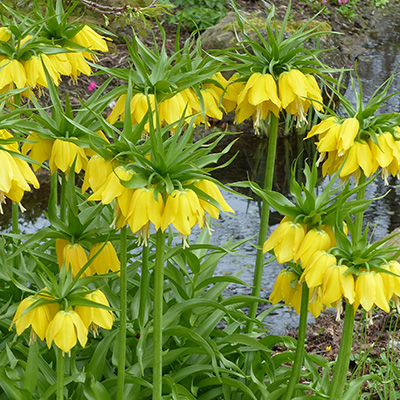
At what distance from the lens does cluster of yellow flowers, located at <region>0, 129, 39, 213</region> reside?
1784 mm

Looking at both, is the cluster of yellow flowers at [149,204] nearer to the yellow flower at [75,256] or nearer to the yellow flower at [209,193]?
the yellow flower at [209,193]

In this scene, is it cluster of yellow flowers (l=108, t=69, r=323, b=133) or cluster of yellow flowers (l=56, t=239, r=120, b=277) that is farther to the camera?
cluster of yellow flowers (l=108, t=69, r=323, b=133)

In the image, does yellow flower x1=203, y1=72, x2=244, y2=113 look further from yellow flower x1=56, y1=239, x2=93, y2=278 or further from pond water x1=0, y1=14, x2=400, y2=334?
pond water x1=0, y1=14, x2=400, y2=334

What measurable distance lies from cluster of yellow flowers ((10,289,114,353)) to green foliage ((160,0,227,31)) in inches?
250

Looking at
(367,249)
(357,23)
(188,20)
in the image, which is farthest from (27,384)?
(357,23)

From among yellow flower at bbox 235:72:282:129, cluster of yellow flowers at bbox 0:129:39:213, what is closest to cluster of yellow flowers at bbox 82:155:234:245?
cluster of yellow flowers at bbox 0:129:39:213

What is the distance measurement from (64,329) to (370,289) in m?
0.72

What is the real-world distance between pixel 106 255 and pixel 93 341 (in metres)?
0.54

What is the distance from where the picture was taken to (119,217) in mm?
1757

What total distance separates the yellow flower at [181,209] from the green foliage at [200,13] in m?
6.35

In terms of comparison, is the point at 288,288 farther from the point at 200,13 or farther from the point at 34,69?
the point at 200,13

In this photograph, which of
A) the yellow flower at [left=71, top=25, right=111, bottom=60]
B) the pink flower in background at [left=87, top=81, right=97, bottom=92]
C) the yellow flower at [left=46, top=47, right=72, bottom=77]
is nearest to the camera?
the yellow flower at [left=46, top=47, right=72, bottom=77]

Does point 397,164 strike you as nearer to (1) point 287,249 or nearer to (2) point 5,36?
(1) point 287,249

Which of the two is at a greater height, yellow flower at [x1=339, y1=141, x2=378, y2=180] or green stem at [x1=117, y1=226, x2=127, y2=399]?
yellow flower at [x1=339, y1=141, x2=378, y2=180]
